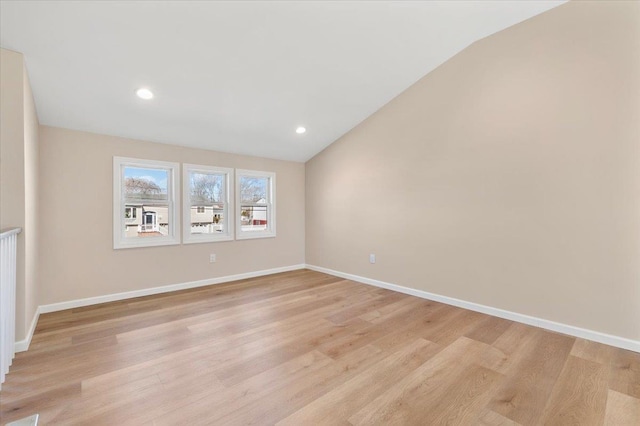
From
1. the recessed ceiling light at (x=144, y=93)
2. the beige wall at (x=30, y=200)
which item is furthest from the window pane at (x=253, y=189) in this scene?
the beige wall at (x=30, y=200)

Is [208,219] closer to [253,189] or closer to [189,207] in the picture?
[189,207]

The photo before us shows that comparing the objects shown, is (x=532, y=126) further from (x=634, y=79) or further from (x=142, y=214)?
(x=142, y=214)

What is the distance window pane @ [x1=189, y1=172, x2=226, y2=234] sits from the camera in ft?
14.0

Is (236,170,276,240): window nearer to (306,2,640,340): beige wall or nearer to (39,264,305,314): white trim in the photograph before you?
(39,264,305,314): white trim

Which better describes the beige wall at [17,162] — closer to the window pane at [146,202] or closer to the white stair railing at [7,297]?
the white stair railing at [7,297]

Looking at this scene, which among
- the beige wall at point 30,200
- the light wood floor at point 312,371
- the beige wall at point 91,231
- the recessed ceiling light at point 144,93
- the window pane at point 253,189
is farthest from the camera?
the window pane at point 253,189

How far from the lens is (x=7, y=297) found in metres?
1.91

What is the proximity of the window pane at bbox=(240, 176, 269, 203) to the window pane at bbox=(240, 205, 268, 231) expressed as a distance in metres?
0.14

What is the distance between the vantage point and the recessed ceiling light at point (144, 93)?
2.89 m

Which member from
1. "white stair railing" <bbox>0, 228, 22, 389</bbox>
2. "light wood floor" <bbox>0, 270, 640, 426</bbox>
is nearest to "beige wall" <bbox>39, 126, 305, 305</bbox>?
"light wood floor" <bbox>0, 270, 640, 426</bbox>

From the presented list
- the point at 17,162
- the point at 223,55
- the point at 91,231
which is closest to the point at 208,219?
the point at 91,231

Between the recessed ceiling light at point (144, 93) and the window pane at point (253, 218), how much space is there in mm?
2195

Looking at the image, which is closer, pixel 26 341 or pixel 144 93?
pixel 26 341

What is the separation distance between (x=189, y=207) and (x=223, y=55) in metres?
2.24
